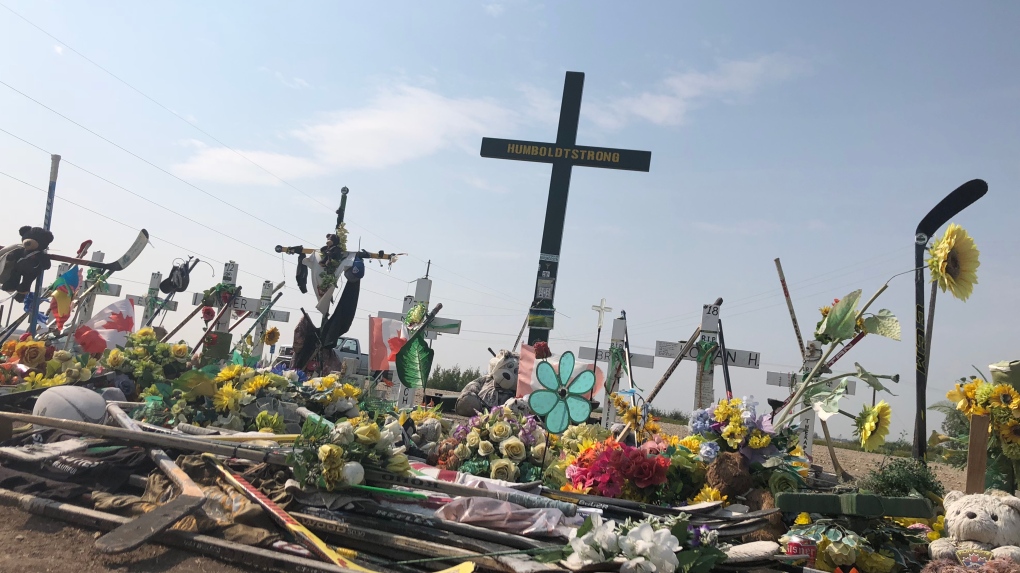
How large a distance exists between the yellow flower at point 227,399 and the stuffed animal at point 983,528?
5.70m

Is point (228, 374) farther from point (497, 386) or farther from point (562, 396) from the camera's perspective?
point (497, 386)

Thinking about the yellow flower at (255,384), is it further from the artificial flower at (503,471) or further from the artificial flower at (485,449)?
the artificial flower at (503,471)

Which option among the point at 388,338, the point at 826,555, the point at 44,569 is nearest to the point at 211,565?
the point at 44,569

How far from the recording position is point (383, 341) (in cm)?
1196

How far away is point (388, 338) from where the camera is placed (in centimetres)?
1197

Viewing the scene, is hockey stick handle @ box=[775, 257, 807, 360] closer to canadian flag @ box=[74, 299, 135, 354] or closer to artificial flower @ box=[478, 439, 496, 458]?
artificial flower @ box=[478, 439, 496, 458]

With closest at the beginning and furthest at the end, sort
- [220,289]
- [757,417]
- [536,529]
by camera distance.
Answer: [536,529] → [757,417] → [220,289]

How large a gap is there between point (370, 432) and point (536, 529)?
1345 millimetres

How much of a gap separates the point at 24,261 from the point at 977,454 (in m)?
12.1

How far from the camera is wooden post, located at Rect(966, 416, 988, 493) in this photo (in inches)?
196

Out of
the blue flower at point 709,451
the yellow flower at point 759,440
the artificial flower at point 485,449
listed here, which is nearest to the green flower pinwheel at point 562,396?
the artificial flower at point 485,449

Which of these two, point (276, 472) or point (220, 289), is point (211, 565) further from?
point (220, 289)

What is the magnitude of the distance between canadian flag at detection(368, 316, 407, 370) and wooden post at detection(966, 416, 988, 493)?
27.6 feet

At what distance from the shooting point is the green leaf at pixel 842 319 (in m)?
6.12
